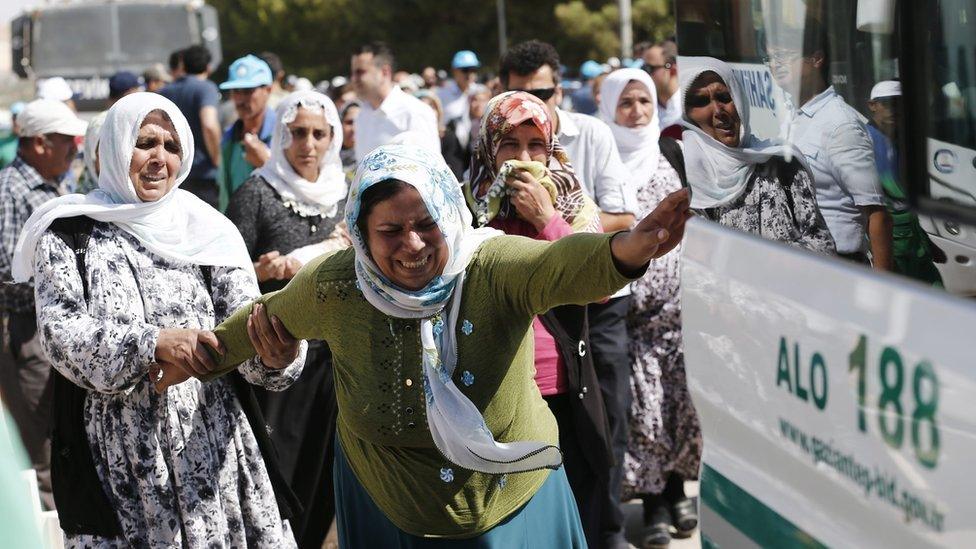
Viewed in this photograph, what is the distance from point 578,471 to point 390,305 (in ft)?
5.55

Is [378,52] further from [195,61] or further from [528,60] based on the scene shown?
[528,60]

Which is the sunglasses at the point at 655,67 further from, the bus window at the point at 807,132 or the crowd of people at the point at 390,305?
the bus window at the point at 807,132

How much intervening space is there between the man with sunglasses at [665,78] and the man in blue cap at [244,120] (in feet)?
7.22

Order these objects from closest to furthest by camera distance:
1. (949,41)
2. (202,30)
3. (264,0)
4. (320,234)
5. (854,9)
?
(949,41)
(854,9)
(320,234)
(202,30)
(264,0)

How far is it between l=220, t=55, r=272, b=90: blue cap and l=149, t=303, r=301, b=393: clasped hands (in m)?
4.44

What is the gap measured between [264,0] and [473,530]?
144ft

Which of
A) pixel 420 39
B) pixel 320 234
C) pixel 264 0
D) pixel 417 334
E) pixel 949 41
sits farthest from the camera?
pixel 264 0

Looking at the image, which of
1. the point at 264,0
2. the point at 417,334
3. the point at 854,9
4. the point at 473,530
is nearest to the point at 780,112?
the point at 854,9

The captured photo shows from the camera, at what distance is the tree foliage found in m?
34.0

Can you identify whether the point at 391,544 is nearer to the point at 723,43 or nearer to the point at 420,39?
the point at 723,43

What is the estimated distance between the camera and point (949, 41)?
2057mm

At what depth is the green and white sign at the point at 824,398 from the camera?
5.95 feet

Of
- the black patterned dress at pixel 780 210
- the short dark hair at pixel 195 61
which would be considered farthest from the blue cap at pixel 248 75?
the black patterned dress at pixel 780 210

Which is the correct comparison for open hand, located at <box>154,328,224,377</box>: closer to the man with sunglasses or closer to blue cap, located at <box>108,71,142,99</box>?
the man with sunglasses
